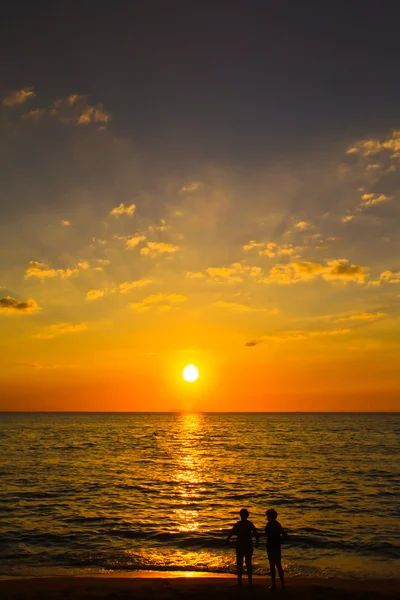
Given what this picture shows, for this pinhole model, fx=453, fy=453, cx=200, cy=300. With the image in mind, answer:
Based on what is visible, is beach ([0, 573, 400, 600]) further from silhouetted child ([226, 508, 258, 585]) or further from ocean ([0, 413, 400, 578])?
ocean ([0, 413, 400, 578])

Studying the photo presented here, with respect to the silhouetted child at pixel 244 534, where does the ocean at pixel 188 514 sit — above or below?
below

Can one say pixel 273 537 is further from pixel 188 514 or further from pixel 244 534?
pixel 188 514

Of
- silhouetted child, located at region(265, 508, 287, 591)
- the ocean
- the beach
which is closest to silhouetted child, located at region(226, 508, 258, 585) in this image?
silhouetted child, located at region(265, 508, 287, 591)

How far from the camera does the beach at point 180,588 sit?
14.5 metres

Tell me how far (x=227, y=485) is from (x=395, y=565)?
21361 millimetres

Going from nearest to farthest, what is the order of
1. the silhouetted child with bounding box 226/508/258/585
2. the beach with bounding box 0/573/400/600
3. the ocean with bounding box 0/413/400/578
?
the beach with bounding box 0/573/400/600 < the silhouetted child with bounding box 226/508/258/585 < the ocean with bounding box 0/413/400/578

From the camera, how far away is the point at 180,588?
15344 mm

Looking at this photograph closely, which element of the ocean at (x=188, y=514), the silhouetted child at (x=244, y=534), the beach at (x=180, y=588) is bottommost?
the ocean at (x=188, y=514)

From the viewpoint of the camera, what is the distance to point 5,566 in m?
18.9

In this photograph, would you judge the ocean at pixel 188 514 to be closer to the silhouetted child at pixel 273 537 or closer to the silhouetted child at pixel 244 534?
the silhouetted child at pixel 244 534

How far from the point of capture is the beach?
14.5 metres

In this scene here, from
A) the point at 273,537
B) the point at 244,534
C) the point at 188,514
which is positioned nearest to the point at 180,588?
the point at 244,534

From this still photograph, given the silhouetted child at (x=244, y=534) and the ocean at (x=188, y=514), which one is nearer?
the silhouetted child at (x=244, y=534)

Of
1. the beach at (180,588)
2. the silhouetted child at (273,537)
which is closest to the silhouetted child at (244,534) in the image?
the silhouetted child at (273,537)
